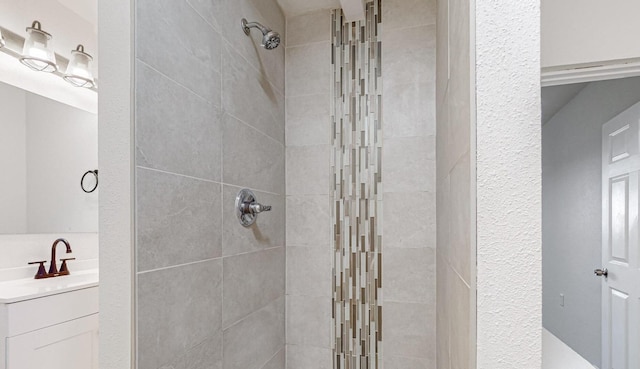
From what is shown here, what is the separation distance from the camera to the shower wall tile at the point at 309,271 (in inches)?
76.3

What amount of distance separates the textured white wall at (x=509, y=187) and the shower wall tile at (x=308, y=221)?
4.41 feet

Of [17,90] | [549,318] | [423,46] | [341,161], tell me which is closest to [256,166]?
[341,161]

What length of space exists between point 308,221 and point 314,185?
0.20 metres

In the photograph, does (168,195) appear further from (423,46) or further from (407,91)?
(423,46)

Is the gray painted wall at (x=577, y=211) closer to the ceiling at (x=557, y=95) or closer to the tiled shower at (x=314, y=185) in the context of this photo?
the ceiling at (x=557, y=95)

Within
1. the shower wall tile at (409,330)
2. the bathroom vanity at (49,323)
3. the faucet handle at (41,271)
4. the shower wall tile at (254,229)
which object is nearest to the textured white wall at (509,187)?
the shower wall tile at (254,229)

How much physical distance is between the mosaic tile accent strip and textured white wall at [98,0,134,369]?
3.81 ft

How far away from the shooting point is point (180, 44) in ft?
3.75

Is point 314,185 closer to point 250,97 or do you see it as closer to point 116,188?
point 250,97

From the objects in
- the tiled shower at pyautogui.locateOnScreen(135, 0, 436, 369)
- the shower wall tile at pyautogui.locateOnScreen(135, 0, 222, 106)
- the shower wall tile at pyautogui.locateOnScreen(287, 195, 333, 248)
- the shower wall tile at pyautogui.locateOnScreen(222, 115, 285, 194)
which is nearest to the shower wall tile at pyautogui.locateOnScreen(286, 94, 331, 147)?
the tiled shower at pyautogui.locateOnScreen(135, 0, 436, 369)

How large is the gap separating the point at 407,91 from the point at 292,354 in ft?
5.09

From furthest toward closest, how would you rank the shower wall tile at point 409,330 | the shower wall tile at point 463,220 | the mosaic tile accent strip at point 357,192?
the mosaic tile accent strip at point 357,192 → the shower wall tile at point 409,330 → the shower wall tile at point 463,220

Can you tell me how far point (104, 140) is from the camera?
96 cm

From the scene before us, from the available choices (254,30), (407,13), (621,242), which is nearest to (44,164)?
(254,30)
